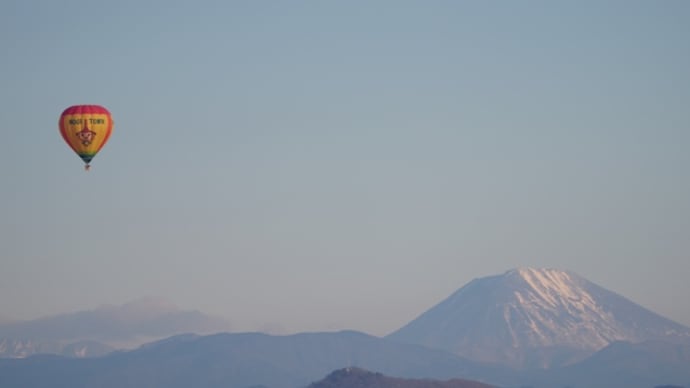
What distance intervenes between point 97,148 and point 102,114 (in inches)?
124

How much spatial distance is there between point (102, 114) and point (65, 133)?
3.78m

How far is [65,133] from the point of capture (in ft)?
382

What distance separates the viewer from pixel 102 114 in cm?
11675

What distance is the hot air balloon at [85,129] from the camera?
11594cm

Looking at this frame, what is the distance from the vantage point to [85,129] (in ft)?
380

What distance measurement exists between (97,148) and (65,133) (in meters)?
3.19

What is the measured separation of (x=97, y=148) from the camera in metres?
117

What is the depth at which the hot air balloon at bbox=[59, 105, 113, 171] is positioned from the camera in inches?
4564
